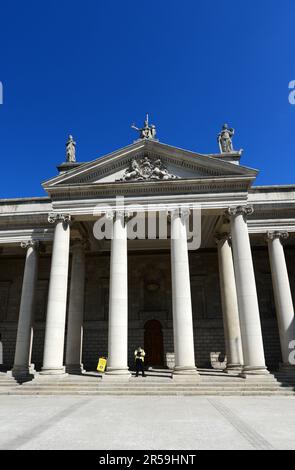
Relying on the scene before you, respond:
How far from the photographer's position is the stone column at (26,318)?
2169 centimetres

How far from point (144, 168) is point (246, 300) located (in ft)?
36.3

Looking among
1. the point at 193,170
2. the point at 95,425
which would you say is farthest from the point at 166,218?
the point at 95,425

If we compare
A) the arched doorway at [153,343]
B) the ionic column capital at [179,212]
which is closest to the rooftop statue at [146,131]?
the ionic column capital at [179,212]

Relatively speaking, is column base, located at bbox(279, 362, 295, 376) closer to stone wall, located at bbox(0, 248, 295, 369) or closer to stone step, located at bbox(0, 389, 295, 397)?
stone step, located at bbox(0, 389, 295, 397)

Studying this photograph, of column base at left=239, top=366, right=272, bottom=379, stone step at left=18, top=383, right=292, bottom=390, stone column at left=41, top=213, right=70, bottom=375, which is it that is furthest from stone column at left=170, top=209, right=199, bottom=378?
stone column at left=41, top=213, right=70, bottom=375

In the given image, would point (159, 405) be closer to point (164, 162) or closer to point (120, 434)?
point (120, 434)

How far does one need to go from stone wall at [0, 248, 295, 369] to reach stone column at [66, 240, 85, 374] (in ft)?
15.3

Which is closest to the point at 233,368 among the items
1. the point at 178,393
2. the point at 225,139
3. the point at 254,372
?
the point at 254,372

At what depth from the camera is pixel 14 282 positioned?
30.5 m

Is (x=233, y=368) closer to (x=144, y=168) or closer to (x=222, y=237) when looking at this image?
(x=222, y=237)

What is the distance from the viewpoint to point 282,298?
21516mm

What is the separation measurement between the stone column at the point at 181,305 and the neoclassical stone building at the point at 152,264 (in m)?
0.07

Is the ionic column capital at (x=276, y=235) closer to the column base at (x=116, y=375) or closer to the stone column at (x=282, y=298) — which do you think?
the stone column at (x=282, y=298)

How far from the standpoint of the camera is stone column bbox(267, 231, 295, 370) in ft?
68.3
